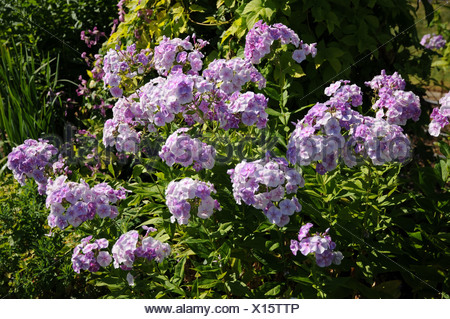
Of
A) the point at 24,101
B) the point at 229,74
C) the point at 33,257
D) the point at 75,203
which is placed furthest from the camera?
the point at 24,101

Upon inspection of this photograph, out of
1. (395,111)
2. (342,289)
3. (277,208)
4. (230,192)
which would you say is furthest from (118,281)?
(395,111)

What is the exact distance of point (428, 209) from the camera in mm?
2947

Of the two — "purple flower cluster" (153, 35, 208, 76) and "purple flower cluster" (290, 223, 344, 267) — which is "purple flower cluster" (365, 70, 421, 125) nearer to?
"purple flower cluster" (290, 223, 344, 267)

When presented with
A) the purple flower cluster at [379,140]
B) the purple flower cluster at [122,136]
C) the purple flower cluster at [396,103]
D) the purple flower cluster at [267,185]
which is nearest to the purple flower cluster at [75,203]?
the purple flower cluster at [122,136]

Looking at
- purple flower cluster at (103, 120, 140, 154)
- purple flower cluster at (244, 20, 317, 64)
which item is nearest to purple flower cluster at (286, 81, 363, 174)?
purple flower cluster at (244, 20, 317, 64)

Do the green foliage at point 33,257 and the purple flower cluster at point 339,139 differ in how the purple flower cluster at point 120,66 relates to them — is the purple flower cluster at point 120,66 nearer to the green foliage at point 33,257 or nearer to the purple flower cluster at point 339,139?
the green foliage at point 33,257

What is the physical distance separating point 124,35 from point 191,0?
69 centimetres

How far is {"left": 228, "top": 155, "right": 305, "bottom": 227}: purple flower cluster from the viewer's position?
2234 millimetres

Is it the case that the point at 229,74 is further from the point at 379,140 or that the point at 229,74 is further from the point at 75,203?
the point at 75,203

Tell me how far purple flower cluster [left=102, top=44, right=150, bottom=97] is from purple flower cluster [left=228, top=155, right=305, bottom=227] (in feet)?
3.51

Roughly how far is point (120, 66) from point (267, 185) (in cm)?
130

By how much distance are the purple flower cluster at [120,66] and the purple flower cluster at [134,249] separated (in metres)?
1.00

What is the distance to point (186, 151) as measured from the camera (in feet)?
7.90

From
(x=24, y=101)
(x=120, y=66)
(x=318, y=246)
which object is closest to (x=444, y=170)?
(x=318, y=246)
